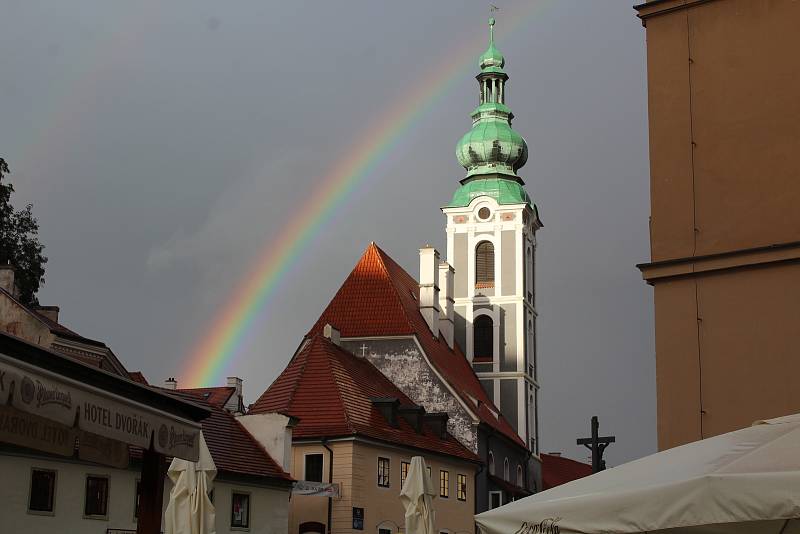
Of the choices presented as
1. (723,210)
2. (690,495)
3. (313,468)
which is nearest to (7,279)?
(313,468)

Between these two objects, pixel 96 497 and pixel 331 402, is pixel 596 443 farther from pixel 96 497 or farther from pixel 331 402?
pixel 331 402

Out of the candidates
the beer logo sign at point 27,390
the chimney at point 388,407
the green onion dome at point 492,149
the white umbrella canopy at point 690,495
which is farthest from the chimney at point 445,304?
the beer logo sign at point 27,390

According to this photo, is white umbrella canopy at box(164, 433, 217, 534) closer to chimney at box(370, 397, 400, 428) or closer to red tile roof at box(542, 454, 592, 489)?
chimney at box(370, 397, 400, 428)

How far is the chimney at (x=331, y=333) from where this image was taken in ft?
152

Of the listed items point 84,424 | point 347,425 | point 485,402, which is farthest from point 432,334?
point 84,424

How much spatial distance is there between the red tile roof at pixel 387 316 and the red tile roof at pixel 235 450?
591 inches

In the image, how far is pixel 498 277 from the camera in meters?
62.0

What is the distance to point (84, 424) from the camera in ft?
24.5

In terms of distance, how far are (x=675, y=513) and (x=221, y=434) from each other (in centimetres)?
2764

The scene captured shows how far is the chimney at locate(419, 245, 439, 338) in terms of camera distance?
55.5m

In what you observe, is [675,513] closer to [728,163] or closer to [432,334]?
[728,163]

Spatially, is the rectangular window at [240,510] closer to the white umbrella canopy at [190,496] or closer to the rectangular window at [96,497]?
Result: the rectangular window at [96,497]

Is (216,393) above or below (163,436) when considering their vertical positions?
above

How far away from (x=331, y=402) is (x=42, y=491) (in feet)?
49.8
